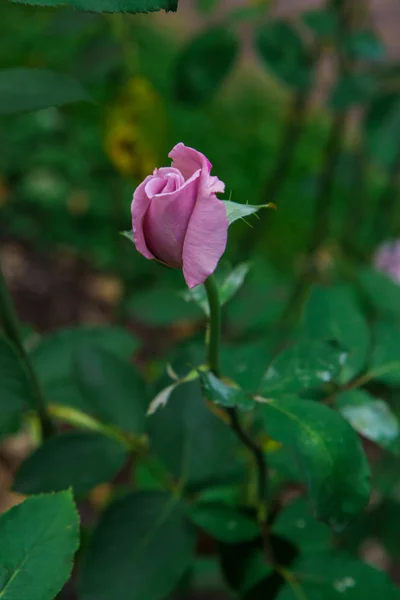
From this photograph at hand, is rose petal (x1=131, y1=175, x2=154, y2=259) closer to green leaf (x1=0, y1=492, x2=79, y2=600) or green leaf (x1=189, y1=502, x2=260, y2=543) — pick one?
green leaf (x1=0, y1=492, x2=79, y2=600)

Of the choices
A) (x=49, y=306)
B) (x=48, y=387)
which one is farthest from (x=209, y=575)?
(x=49, y=306)

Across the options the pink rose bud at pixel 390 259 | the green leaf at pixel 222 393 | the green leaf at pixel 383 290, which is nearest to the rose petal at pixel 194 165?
the green leaf at pixel 222 393

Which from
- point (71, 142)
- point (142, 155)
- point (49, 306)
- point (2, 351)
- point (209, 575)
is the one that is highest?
point (2, 351)

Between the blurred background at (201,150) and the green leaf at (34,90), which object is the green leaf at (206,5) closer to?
the blurred background at (201,150)

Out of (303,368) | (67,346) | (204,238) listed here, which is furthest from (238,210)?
(67,346)

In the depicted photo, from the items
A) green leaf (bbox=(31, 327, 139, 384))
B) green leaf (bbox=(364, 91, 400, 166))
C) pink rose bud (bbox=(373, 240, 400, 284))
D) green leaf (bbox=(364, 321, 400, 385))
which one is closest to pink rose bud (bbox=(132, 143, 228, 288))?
green leaf (bbox=(364, 321, 400, 385))

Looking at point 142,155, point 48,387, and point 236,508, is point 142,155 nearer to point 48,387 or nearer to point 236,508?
point 48,387
